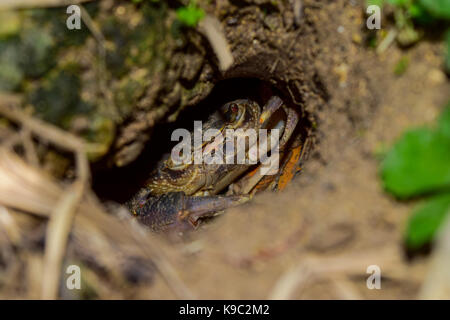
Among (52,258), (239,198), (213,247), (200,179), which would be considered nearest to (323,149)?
(213,247)

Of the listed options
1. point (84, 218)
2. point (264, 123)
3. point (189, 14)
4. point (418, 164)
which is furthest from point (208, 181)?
point (418, 164)

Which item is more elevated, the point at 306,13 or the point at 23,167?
the point at 306,13

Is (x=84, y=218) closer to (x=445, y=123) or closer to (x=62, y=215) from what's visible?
(x=62, y=215)

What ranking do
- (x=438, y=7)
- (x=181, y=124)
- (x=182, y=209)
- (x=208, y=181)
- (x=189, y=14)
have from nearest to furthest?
(x=438, y=7), (x=189, y=14), (x=182, y=209), (x=181, y=124), (x=208, y=181)

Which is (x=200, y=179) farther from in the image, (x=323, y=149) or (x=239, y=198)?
(x=323, y=149)

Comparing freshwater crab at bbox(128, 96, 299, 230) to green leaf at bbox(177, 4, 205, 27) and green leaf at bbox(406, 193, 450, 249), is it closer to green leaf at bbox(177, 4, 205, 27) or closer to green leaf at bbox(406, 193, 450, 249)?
green leaf at bbox(177, 4, 205, 27)

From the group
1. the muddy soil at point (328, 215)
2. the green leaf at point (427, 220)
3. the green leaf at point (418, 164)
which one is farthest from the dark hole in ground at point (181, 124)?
the green leaf at point (427, 220)
